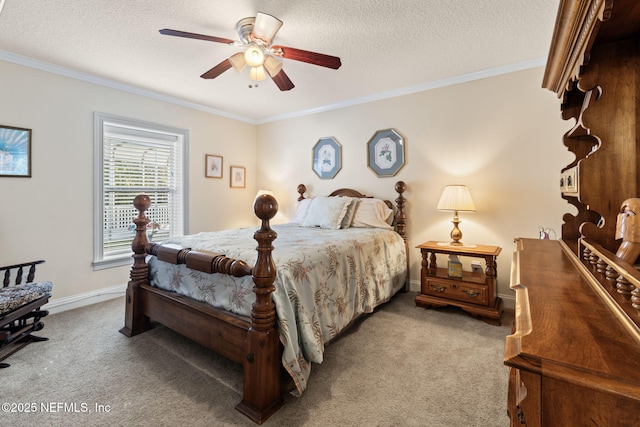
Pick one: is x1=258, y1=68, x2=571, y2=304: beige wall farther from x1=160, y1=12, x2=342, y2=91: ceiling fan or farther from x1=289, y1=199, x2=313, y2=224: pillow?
x1=160, y1=12, x2=342, y2=91: ceiling fan

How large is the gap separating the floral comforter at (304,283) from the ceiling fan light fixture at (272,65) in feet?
4.28

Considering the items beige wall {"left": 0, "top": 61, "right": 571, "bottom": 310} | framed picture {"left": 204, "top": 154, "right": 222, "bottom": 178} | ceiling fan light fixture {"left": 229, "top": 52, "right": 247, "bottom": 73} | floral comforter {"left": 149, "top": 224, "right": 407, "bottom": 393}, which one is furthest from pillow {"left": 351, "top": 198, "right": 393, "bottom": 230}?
framed picture {"left": 204, "top": 154, "right": 222, "bottom": 178}

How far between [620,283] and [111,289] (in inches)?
158

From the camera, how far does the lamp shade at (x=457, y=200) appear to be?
2812 millimetres

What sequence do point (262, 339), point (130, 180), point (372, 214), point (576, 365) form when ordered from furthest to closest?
1. point (130, 180)
2. point (372, 214)
3. point (262, 339)
4. point (576, 365)

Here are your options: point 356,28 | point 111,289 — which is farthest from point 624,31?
point 111,289

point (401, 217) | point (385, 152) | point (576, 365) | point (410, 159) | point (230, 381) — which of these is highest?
point (385, 152)

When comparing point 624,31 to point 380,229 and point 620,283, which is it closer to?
point 620,283

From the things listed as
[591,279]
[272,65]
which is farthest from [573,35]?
[272,65]

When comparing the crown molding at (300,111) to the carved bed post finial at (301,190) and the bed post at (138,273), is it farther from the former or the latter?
the bed post at (138,273)

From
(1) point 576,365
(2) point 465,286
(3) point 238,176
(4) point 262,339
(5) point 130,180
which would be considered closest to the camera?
(1) point 576,365

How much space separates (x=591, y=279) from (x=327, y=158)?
3.45 metres

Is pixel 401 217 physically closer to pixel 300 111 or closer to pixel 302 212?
pixel 302 212

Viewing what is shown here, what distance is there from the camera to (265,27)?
6.13ft
